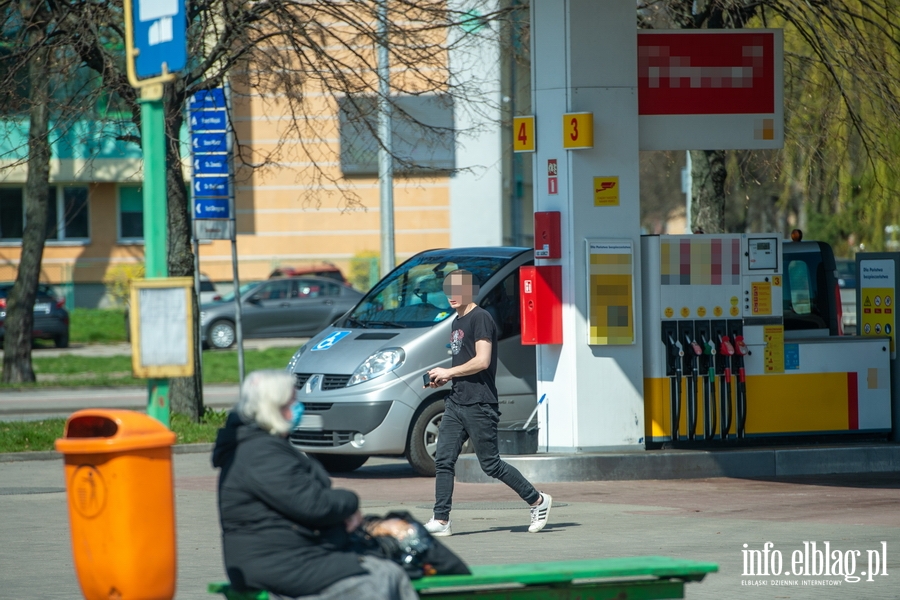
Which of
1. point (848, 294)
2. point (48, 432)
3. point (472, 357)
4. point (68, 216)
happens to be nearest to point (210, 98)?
point (48, 432)

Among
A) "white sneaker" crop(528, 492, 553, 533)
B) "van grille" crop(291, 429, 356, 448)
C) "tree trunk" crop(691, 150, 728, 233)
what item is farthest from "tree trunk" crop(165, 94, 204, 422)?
"white sneaker" crop(528, 492, 553, 533)

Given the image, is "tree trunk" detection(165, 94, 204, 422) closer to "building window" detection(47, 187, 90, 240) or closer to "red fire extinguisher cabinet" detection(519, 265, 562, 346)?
"red fire extinguisher cabinet" detection(519, 265, 562, 346)

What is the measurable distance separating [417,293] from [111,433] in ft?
25.5

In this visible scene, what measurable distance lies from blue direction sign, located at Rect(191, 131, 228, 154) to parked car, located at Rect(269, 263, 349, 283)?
71.7 ft

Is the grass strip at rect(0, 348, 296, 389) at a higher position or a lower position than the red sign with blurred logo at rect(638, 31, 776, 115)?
lower

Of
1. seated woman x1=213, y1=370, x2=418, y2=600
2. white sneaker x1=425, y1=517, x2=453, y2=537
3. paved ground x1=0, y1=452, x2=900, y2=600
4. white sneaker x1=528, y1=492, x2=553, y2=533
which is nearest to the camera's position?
seated woman x1=213, y1=370, x2=418, y2=600

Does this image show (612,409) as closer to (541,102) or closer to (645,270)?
(645,270)

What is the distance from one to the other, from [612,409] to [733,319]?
4.70 feet

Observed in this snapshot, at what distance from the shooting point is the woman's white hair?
469cm

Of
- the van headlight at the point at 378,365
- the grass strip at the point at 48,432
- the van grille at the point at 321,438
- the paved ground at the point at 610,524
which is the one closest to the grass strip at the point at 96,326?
the grass strip at the point at 48,432

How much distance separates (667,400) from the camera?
1141 centimetres

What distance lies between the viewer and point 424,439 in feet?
38.1

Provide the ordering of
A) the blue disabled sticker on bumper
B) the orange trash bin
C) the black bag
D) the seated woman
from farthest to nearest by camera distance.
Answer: the blue disabled sticker on bumper < the black bag < the seated woman < the orange trash bin

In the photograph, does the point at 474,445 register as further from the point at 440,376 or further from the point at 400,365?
the point at 400,365
